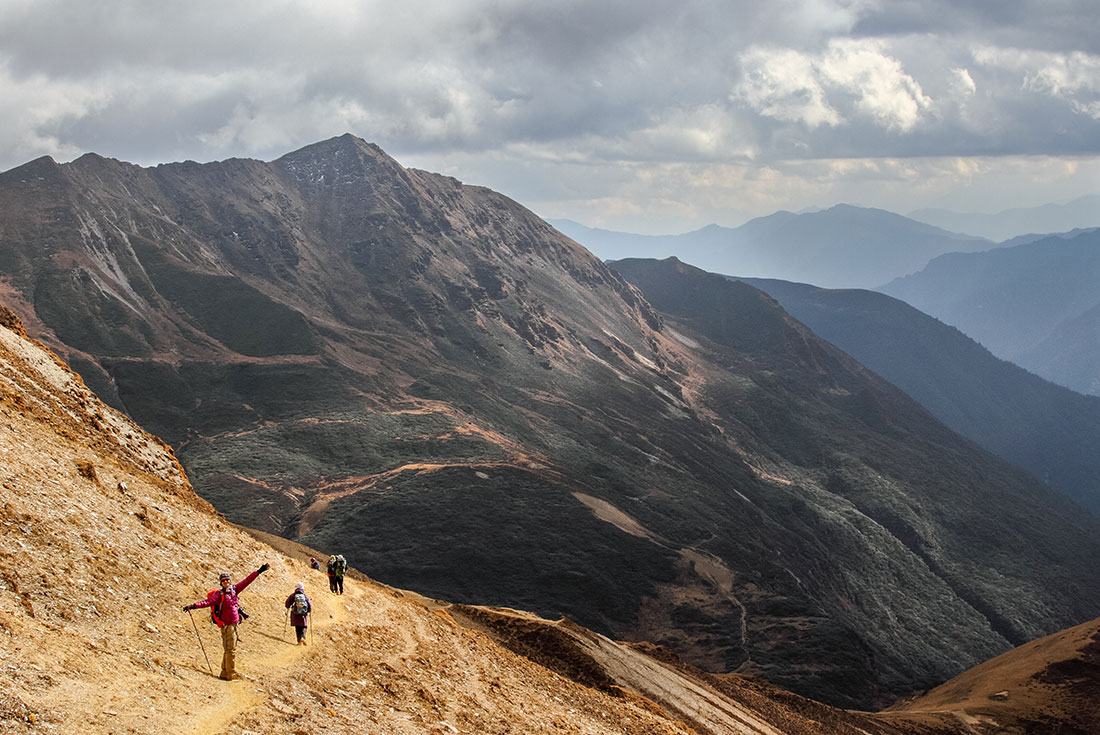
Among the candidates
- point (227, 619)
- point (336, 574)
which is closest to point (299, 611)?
point (227, 619)

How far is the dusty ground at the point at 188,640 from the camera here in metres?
15.6

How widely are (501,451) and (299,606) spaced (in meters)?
89.7

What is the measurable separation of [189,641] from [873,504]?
15155 cm

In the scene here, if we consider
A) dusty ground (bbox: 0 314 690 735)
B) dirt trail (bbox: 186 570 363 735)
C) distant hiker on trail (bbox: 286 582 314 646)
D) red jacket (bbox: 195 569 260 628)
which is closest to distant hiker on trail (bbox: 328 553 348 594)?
dirt trail (bbox: 186 570 363 735)

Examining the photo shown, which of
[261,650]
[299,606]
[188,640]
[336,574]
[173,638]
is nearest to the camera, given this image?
[173,638]

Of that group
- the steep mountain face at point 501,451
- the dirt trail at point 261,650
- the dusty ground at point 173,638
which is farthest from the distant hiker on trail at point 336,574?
the steep mountain face at point 501,451

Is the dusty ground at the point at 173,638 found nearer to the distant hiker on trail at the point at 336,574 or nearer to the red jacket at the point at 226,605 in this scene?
the distant hiker on trail at the point at 336,574

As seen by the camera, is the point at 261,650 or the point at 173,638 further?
the point at 261,650

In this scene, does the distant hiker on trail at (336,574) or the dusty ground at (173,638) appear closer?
the dusty ground at (173,638)

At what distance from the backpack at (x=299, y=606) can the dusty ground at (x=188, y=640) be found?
0.85 m

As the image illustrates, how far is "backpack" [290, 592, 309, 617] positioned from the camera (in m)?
21.0

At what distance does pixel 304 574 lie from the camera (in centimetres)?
2816

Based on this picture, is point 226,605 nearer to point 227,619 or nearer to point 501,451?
point 227,619

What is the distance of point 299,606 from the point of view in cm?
2098
